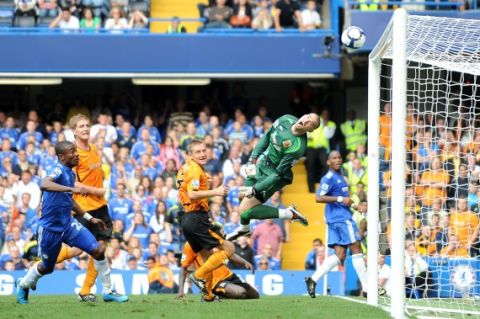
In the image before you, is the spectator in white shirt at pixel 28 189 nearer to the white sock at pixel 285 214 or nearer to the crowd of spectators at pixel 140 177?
the crowd of spectators at pixel 140 177

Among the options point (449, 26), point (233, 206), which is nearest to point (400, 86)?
point (449, 26)

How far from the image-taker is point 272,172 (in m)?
14.1

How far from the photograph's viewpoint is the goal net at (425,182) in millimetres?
11906

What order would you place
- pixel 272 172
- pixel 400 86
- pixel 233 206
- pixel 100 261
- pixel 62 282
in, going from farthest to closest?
pixel 233 206 < pixel 62 282 < pixel 272 172 < pixel 100 261 < pixel 400 86

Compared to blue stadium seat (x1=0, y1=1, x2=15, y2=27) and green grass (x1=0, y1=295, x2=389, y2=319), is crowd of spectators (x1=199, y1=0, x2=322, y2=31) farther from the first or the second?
green grass (x1=0, y1=295, x2=389, y2=319)

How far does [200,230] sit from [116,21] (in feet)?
38.5

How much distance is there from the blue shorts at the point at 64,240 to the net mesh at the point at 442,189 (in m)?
3.50

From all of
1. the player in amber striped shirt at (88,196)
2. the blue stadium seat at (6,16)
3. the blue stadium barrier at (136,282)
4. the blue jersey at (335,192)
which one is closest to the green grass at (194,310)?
the player in amber striped shirt at (88,196)

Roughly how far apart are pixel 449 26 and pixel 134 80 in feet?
37.5

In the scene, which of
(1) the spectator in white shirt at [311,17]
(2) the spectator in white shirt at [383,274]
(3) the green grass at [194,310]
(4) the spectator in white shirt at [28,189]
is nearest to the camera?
(3) the green grass at [194,310]

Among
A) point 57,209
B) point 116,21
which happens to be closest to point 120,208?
point 116,21

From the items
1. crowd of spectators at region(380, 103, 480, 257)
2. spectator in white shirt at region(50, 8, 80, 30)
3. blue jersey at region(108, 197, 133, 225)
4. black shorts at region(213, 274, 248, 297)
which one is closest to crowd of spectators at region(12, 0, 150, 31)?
spectator in white shirt at region(50, 8, 80, 30)

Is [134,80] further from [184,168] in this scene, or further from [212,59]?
[184,168]

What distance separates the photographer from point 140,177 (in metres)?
22.3
